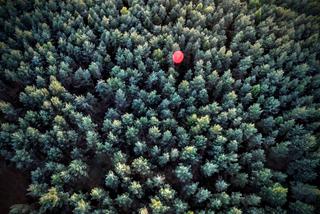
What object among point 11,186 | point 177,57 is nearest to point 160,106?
point 177,57

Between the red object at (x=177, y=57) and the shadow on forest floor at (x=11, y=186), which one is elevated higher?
the red object at (x=177, y=57)

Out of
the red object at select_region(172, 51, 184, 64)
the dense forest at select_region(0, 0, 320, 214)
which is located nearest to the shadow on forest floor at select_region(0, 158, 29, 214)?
the dense forest at select_region(0, 0, 320, 214)

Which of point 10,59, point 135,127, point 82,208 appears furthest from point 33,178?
point 10,59

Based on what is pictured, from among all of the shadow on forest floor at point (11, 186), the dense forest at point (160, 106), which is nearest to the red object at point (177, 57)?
the dense forest at point (160, 106)

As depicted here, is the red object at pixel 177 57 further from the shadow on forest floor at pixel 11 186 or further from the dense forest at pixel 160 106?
the shadow on forest floor at pixel 11 186

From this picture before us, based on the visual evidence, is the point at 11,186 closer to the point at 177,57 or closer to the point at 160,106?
the point at 160,106
